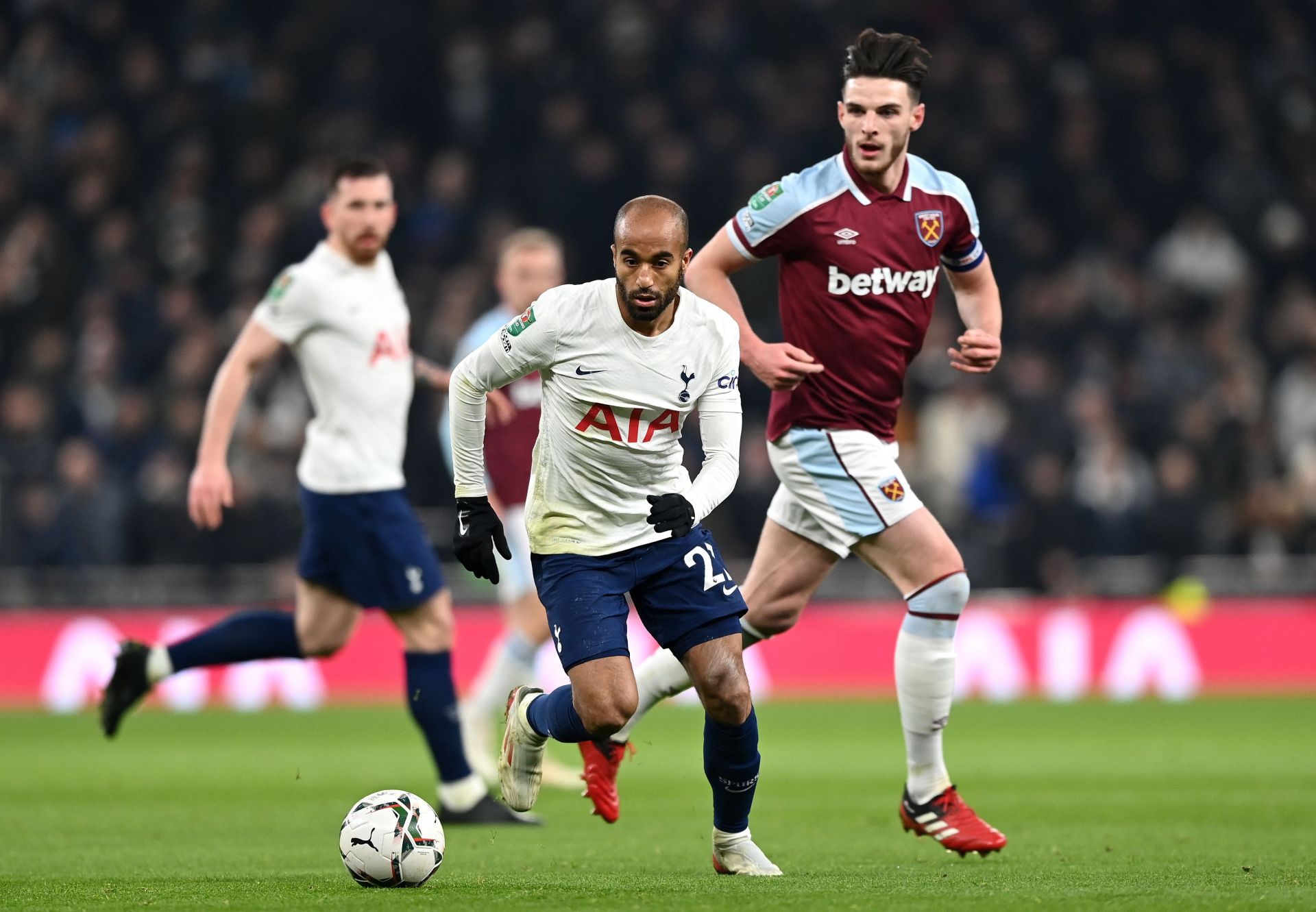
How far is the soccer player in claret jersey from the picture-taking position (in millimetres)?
6648

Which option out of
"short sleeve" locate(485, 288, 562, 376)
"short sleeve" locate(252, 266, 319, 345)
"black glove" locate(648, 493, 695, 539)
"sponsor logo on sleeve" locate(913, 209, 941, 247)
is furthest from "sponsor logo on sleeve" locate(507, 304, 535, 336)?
"short sleeve" locate(252, 266, 319, 345)

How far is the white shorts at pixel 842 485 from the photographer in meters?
6.71

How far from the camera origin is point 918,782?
670 cm

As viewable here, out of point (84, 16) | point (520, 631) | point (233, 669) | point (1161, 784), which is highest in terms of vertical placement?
point (84, 16)

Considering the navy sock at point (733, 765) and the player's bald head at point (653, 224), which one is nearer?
the player's bald head at point (653, 224)

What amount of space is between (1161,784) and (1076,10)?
12756 mm

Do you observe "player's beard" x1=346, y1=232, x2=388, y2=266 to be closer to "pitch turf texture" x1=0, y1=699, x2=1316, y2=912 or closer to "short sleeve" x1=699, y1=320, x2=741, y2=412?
"pitch turf texture" x1=0, y1=699, x2=1316, y2=912

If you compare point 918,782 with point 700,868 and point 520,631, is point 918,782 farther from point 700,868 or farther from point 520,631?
point 520,631

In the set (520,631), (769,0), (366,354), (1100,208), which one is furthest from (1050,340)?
(366,354)

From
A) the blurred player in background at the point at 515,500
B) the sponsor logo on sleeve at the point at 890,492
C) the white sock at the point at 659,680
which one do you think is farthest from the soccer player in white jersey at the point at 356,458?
the sponsor logo on sleeve at the point at 890,492

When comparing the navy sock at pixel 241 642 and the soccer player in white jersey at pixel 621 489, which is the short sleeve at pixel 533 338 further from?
the navy sock at pixel 241 642

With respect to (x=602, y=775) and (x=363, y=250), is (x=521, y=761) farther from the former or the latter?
(x=363, y=250)

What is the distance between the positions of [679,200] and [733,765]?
41.7 feet

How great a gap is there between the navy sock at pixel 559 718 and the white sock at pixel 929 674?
127 centimetres
